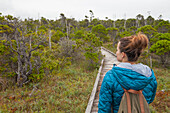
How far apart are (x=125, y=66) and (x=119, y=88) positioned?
9.9 inches

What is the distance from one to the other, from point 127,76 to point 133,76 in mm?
56

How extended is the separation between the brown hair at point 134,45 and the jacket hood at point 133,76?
4.7 inches

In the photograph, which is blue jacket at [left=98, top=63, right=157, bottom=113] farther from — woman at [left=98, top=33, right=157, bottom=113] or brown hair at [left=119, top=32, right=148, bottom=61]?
brown hair at [left=119, top=32, right=148, bottom=61]

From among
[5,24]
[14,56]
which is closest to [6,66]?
[14,56]

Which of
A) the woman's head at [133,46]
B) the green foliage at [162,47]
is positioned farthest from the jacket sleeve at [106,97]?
the green foliage at [162,47]

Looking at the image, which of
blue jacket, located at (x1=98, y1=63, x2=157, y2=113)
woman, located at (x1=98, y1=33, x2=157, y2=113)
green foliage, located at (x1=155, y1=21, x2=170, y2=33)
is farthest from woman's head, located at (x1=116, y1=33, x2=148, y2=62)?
green foliage, located at (x1=155, y1=21, x2=170, y2=33)

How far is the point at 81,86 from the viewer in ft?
19.2

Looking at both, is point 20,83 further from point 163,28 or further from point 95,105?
point 163,28

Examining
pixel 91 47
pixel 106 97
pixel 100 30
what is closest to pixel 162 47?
pixel 91 47

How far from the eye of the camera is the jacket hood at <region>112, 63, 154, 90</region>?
1.05m

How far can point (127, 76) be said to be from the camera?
1075 millimetres

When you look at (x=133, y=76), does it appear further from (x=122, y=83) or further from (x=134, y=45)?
(x=134, y=45)

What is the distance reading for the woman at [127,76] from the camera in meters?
1.06

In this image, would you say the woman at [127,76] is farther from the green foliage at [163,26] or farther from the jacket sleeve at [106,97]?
the green foliage at [163,26]
